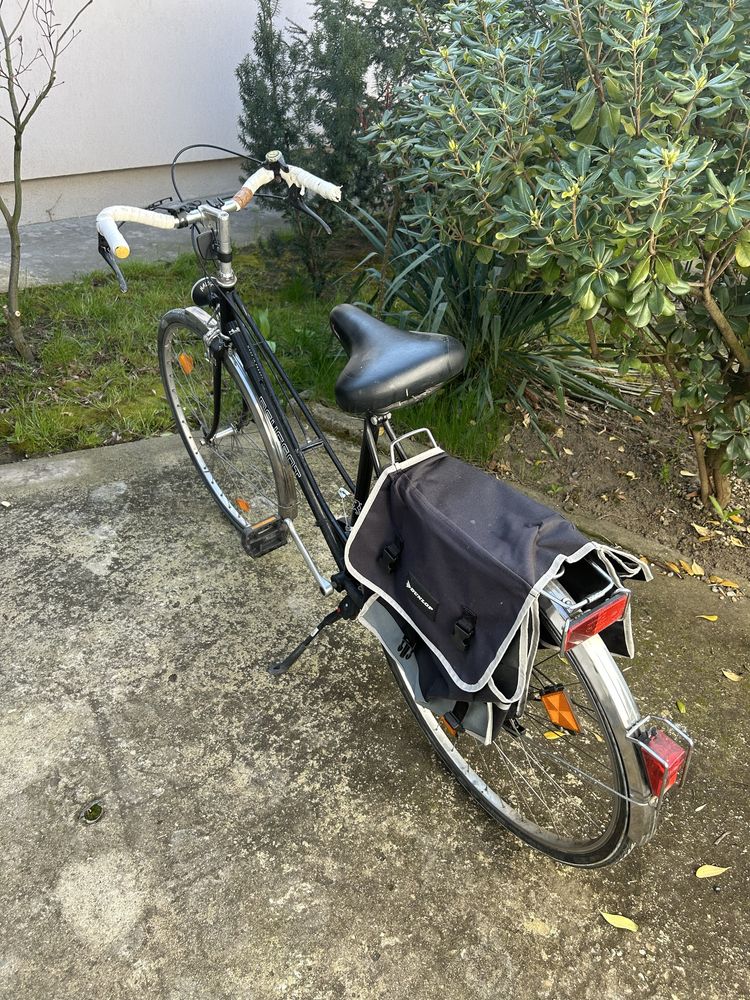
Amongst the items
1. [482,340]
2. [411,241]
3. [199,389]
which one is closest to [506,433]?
[482,340]

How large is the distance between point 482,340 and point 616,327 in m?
0.66

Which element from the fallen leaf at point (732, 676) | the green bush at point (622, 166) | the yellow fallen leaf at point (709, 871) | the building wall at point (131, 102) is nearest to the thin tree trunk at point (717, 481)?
the green bush at point (622, 166)

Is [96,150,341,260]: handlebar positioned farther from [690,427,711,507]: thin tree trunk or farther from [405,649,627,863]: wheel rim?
[690,427,711,507]: thin tree trunk

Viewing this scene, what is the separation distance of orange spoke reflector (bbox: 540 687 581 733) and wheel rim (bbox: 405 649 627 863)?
13 cm

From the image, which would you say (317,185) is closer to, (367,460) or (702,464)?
(367,460)

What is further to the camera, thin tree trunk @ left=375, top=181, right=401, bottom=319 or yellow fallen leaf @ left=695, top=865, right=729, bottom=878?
thin tree trunk @ left=375, top=181, right=401, bottom=319

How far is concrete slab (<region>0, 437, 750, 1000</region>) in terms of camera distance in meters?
1.54

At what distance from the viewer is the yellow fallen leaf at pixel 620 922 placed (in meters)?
1.62

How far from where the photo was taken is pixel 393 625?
1.73 meters

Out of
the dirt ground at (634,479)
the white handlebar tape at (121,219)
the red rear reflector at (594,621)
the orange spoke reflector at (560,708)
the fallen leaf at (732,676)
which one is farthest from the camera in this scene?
the dirt ground at (634,479)

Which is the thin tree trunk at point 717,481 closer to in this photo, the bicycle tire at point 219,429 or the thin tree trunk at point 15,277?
the bicycle tire at point 219,429

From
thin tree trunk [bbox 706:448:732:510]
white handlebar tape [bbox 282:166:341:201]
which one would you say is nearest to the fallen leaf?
thin tree trunk [bbox 706:448:732:510]

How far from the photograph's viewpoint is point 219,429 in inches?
107

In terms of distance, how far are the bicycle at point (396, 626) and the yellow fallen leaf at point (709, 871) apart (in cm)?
24
